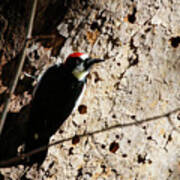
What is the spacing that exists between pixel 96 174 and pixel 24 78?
854 millimetres

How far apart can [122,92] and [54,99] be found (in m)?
0.57

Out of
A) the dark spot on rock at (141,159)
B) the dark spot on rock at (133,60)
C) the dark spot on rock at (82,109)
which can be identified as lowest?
the dark spot on rock at (141,159)

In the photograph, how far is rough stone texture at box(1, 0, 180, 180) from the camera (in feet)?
6.46

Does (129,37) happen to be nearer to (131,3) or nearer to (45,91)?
(131,3)

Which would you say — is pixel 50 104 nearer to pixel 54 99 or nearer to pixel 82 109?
pixel 54 99

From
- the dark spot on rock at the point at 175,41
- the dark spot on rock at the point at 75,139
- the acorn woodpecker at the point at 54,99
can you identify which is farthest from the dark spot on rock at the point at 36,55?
the dark spot on rock at the point at 175,41

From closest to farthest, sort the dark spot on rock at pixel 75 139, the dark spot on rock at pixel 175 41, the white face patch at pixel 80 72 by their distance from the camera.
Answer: the dark spot on rock at pixel 75 139, the dark spot on rock at pixel 175 41, the white face patch at pixel 80 72

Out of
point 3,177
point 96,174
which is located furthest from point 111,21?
Answer: point 3,177

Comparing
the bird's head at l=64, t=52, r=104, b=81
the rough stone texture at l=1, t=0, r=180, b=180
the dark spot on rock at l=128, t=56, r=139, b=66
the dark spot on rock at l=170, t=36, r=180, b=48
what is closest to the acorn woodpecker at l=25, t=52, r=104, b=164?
the bird's head at l=64, t=52, r=104, b=81

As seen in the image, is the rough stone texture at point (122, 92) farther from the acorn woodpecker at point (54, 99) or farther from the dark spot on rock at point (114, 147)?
the acorn woodpecker at point (54, 99)

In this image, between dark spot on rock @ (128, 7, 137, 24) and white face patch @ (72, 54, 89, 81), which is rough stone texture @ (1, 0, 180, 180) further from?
white face patch @ (72, 54, 89, 81)

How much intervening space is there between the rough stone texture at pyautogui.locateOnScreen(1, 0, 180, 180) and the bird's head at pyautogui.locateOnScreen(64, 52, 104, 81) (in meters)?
0.06

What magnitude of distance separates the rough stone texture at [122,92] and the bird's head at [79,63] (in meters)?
0.06

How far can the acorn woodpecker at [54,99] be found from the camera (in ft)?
6.64
